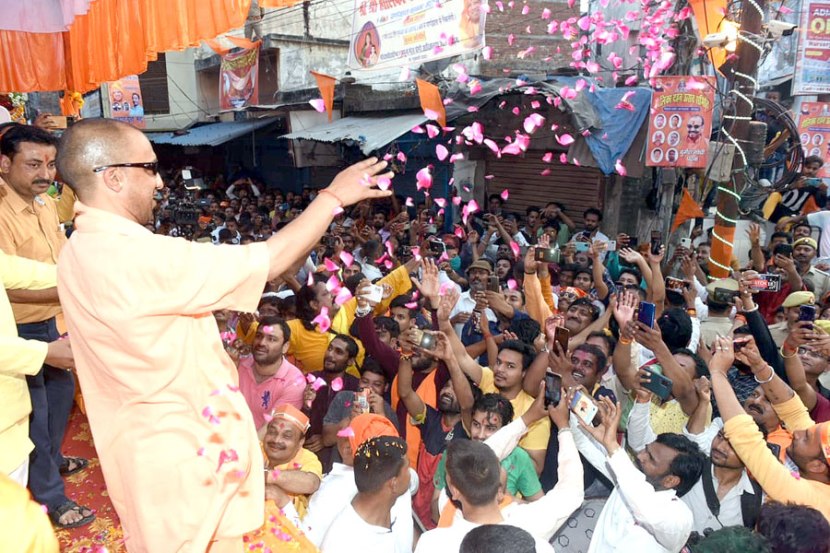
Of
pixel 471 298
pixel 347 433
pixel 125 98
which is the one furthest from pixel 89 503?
pixel 125 98

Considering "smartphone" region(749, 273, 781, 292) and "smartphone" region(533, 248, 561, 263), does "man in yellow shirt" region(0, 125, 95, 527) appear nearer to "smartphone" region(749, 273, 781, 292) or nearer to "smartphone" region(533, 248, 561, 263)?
"smartphone" region(533, 248, 561, 263)

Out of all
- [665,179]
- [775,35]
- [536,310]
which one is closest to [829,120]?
[665,179]

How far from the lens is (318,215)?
1.64 meters

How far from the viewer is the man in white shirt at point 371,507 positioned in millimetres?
2465

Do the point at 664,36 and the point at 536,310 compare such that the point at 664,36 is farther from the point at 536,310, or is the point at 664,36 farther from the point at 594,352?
the point at 594,352

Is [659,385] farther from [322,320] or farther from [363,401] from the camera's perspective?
[322,320]

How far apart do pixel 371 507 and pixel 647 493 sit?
1116 mm

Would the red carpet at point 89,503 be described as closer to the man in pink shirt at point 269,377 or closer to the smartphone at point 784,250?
the man in pink shirt at point 269,377

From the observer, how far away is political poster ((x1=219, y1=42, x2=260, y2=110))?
48.1ft

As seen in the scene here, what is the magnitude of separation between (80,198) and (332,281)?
367 cm

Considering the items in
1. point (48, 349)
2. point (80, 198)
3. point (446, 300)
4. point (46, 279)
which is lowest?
point (446, 300)

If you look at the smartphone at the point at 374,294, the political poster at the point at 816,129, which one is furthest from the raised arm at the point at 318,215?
the political poster at the point at 816,129

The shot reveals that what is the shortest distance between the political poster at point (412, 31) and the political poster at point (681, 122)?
222 cm

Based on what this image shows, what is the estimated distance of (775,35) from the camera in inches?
221
